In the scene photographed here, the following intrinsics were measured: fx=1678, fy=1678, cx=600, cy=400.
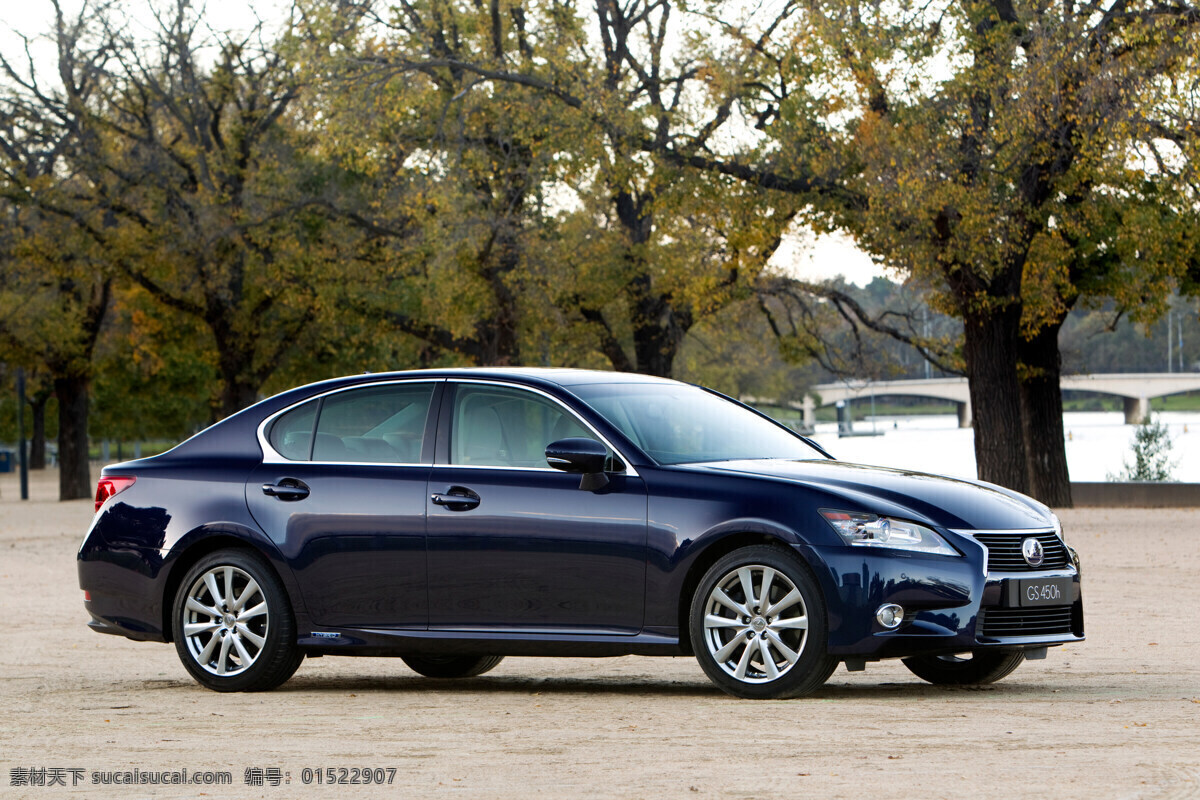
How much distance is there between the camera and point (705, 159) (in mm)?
26844

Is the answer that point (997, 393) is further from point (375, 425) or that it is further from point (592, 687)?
point (375, 425)

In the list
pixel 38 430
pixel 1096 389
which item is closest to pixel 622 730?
pixel 38 430

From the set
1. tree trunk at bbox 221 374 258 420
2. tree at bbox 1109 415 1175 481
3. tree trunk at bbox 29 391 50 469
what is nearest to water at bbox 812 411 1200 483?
tree at bbox 1109 415 1175 481

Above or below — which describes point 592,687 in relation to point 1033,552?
below

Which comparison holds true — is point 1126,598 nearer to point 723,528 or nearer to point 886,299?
point 723,528

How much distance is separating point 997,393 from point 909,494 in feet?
63.6

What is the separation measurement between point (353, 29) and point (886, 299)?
14736 mm

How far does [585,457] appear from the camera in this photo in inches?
308

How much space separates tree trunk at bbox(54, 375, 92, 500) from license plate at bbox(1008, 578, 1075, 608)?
38.3m

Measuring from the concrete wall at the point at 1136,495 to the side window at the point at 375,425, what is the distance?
2602 centimetres

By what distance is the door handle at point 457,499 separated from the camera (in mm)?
8188

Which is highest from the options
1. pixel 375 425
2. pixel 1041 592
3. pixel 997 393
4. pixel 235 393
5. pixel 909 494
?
pixel 235 393

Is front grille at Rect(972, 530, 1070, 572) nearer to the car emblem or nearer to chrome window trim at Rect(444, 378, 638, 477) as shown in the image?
the car emblem

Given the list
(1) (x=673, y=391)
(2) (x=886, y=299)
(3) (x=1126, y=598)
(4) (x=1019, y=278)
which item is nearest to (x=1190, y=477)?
(2) (x=886, y=299)
